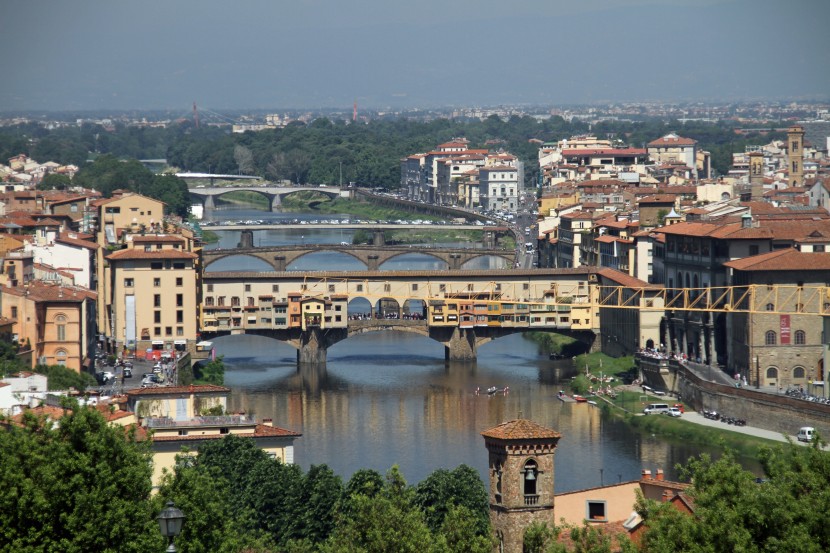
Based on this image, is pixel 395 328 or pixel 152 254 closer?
pixel 152 254

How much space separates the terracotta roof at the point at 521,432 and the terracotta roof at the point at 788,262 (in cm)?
2176

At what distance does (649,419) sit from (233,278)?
51.2 ft

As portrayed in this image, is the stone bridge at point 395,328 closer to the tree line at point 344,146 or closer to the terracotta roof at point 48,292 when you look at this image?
the terracotta roof at point 48,292

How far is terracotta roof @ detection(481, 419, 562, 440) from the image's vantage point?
18750 mm

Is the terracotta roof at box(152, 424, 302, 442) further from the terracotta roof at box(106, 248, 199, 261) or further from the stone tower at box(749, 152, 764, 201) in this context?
the stone tower at box(749, 152, 764, 201)

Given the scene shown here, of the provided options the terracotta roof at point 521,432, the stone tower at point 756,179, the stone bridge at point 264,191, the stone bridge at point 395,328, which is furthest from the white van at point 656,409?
the stone bridge at point 264,191

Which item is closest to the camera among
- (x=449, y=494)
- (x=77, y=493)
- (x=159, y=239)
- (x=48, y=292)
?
(x=77, y=493)

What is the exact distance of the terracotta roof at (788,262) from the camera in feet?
131

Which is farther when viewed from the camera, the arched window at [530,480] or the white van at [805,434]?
the white van at [805,434]

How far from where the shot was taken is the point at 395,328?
49.5 metres

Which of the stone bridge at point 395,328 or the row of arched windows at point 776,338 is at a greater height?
the row of arched windows at point 776,338

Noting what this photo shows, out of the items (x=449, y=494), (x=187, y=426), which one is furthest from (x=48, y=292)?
(x=449, y=494)

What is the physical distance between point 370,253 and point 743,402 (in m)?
30.0

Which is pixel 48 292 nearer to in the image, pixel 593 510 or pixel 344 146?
pixel 593 510
